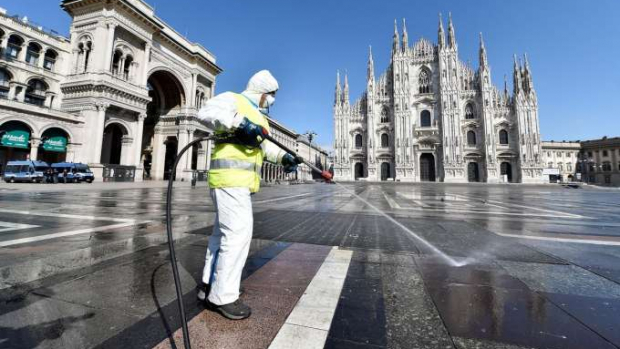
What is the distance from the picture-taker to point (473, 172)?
3956 centimetres

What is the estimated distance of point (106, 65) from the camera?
24.4 metres

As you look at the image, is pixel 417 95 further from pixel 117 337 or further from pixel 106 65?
pixel 117 337

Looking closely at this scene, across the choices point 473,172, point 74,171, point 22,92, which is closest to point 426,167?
point 473,172

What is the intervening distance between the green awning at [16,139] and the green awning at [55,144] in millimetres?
1172

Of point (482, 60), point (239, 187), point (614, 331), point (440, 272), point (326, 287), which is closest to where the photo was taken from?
point (614, 331)

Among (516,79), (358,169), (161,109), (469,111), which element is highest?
(516,79)

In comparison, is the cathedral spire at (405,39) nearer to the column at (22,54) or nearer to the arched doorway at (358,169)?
the arched doorway at (358,169)

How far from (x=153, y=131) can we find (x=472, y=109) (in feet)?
155

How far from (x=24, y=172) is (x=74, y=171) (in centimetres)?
317

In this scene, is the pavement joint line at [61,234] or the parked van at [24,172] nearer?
the pavement joint line at [61,234]

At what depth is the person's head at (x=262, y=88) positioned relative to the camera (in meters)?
2.18

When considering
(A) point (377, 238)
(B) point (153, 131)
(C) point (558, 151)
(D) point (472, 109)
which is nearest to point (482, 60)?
(D) point (472, 109)

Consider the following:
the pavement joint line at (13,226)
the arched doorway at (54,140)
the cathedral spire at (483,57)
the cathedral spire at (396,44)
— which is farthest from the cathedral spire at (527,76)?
the arched doorway at (54,140)

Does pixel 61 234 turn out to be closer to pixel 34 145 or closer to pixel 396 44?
pixel 34 145
